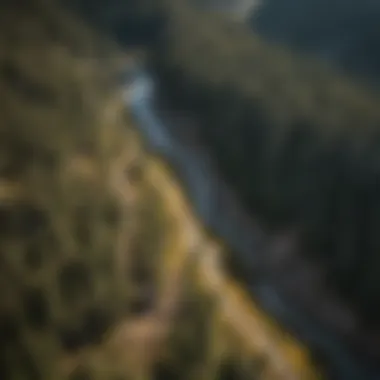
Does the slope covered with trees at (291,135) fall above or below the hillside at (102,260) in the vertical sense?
above

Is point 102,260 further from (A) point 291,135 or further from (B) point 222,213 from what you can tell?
(A) point 291,135

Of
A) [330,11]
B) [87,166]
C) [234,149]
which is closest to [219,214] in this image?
[234,149]

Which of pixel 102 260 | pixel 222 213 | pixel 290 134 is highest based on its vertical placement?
pixel 290 134

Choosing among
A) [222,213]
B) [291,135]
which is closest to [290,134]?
[291,135]

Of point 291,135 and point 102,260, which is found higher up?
point 291,135

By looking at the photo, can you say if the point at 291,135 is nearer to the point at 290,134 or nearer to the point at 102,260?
the point at 290,134
